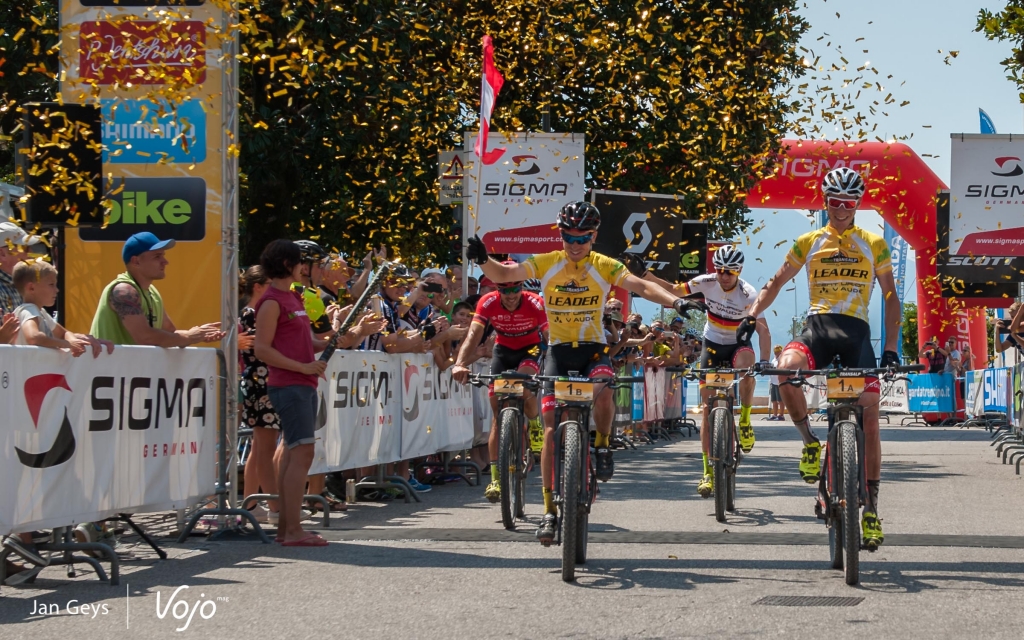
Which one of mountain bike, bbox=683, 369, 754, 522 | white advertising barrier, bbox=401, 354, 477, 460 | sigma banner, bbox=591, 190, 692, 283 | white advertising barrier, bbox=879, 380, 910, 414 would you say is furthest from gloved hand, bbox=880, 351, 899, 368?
white advertising barrier, bbox=879, 380, 910, 414

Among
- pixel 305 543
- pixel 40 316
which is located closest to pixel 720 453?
Result: pixel 305 543

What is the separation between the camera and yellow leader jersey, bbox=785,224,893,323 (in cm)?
955

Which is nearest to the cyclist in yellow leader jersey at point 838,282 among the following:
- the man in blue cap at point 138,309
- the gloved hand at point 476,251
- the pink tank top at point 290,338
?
the gloved hand at point 476,251

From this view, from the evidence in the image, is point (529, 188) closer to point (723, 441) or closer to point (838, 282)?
point (723, 441)

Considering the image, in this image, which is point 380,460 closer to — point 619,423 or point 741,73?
point 619,423

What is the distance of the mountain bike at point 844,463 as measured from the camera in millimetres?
8281

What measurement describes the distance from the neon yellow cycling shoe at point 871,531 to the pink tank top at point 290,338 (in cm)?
370

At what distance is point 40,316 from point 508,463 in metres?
3.63

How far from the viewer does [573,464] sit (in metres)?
8.61

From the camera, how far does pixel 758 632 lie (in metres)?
6.84

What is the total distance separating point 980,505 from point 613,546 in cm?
472

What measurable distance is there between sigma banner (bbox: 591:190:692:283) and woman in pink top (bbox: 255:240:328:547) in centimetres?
1162

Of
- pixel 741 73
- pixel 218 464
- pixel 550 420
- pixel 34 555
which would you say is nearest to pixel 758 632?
pixel 550 420

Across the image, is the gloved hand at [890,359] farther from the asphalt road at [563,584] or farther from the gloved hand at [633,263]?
the gloved hand at [633,263]
